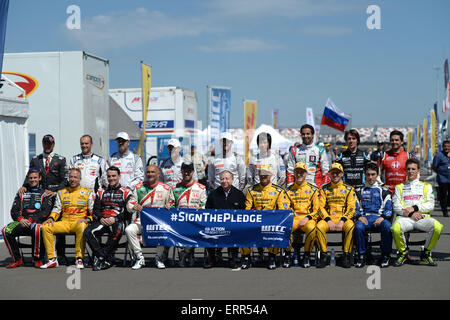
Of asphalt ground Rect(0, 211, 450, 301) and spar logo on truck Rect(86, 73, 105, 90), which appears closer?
asphalt ground Rect(0, 211, 450, 301)

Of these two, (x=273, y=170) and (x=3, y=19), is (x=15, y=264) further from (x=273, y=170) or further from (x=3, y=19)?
(x=273, y=170)

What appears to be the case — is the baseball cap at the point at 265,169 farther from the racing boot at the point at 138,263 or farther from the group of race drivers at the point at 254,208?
the racing boot at the point at 138,263

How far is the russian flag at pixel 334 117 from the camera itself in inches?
690

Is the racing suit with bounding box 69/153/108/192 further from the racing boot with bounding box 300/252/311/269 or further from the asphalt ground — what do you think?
the racing boot with bounding box 300/252/311/269

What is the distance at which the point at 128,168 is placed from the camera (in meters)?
9.30

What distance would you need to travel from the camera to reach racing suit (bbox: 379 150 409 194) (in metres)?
9.33

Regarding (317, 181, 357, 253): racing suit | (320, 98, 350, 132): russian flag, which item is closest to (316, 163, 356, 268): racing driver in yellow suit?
(317, 181, 357, 253): racing suit

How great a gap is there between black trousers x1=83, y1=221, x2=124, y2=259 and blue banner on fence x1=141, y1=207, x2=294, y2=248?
389 millimetres

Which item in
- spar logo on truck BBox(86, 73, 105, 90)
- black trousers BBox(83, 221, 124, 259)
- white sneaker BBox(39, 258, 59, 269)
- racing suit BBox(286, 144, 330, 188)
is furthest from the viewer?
spar logo on truck BBox(86, 73, 105, 90)

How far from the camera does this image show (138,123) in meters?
23.9

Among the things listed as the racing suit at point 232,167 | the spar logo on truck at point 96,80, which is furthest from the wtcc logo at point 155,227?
the spar logo on truck at point 96,80

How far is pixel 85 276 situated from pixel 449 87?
20.2 metres

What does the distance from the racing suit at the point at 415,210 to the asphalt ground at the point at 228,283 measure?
1.26 feet

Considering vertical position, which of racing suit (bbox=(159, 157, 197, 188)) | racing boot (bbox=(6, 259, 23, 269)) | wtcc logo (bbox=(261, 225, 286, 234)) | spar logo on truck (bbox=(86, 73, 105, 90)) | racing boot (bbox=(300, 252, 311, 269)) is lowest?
racing boot (bbox=(6, 259, 23, 269))
